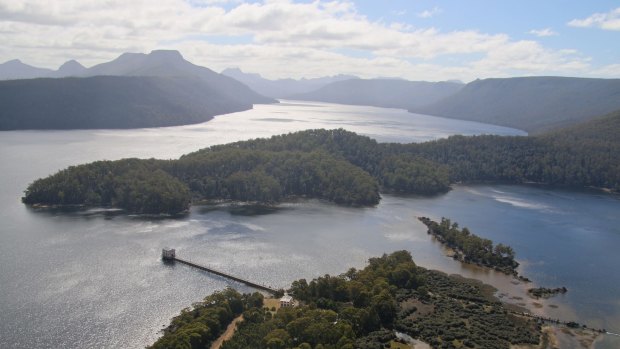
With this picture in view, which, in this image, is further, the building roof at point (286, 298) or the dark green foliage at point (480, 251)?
the dark green foliage at point (480, 251)

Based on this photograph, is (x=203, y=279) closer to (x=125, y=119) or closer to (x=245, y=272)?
(x=245, y=272)

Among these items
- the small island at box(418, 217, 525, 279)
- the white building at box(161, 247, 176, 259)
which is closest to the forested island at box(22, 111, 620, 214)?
the white building at box(161, 247, 176, 259)

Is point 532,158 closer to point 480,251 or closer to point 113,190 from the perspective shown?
point 480,251

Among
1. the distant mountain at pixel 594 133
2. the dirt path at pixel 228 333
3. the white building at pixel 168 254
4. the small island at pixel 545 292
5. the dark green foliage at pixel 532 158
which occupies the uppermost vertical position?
the distant mountain at pixel 594 133

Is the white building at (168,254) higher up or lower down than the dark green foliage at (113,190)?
lower down

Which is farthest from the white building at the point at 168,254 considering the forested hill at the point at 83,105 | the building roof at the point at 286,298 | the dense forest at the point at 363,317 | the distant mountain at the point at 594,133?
the forested hill at the point at 83,105

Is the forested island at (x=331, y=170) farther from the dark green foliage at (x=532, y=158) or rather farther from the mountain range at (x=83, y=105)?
the mountain range at (x=83, y=105)

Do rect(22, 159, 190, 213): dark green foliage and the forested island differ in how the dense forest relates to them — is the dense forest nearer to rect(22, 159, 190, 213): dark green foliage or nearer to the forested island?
rect(22, 159, 190, 213): dark green foliage
